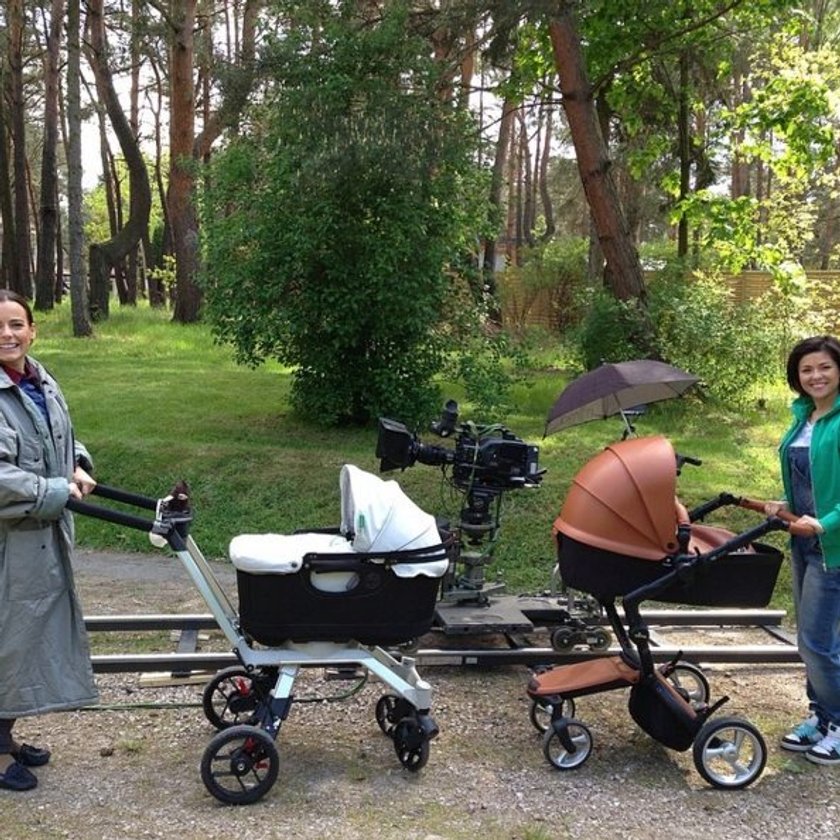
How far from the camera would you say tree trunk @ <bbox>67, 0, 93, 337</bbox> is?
20.0 meters

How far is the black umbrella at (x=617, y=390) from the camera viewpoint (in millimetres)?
5047

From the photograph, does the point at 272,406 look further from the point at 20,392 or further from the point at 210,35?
the point at 210,35

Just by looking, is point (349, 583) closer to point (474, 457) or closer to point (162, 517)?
point (162, 517)

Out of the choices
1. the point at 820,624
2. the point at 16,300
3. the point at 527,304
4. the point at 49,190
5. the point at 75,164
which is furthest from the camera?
the point at 49,190

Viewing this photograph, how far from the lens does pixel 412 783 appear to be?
166 inches

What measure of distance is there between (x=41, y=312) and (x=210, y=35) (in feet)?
30.6

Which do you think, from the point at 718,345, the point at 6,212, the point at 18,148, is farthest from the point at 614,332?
the point at 18,148

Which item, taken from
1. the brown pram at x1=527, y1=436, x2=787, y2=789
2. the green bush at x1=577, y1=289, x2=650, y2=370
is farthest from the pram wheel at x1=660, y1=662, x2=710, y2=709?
the green bush at x1=577, y1=289, x2=650, y2=370

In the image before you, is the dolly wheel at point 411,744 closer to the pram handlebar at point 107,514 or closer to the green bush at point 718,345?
the pram handlebar at point 107,514

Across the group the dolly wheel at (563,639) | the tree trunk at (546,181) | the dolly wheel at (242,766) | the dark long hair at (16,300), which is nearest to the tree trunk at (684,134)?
the dolly wheel at (563,639)

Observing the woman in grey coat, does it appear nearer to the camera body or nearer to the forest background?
the camera body

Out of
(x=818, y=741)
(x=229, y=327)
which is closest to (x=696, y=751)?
(x=818, y=741)

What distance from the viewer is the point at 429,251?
33.8ft

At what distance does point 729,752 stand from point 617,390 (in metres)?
1.86
